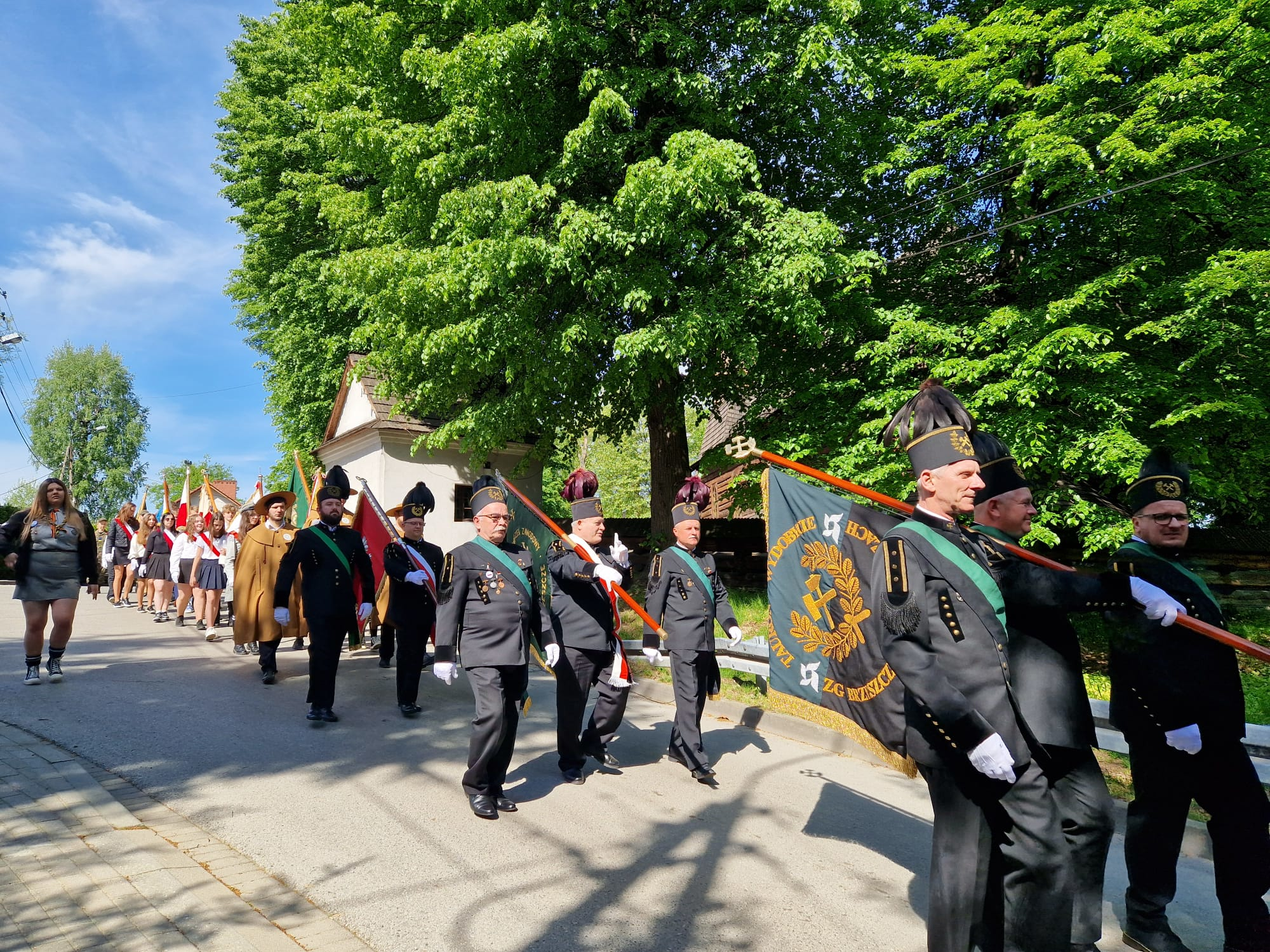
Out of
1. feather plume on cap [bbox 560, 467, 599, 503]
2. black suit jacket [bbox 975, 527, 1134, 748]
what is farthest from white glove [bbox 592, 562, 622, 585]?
black suit jacket [bbox 975, 527, 1134, 748]

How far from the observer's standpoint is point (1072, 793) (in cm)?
324

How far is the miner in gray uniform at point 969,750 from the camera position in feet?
9.38

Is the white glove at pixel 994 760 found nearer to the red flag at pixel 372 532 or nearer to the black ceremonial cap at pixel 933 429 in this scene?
the black ceremonial cap at pixel 933 429

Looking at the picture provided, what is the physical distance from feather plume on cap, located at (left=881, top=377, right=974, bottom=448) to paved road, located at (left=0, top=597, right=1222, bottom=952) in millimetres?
2170

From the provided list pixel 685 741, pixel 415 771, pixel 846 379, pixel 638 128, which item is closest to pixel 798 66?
pixel 638 128

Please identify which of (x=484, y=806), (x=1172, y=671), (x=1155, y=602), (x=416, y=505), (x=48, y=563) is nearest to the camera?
(x=1155, y=602)

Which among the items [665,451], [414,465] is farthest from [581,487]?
[414,465]

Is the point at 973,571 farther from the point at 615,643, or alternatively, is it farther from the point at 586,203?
the point at 586,203

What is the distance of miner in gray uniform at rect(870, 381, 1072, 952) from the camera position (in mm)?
2859

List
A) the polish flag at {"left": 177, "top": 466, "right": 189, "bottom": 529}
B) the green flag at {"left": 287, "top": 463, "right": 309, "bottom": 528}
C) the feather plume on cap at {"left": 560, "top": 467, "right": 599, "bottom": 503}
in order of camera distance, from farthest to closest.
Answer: the polish flag at {"left": 177, "top": 466, "right": 189, "bottom": 529}
the green flag at {"left": 287, "top": 463, "right": 309, "bottom": 528}
the feather plume on cap at {"left": 560, "top": 467, "right": 599, "bottom": 503}

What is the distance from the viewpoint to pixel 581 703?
602cm

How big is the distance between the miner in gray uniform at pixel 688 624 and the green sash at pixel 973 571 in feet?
10.8

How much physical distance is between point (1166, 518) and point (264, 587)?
9.06 metres

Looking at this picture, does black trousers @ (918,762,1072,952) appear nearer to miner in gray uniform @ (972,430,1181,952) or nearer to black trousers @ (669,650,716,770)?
miner in gray uniform @ (972,430,1181,952)
